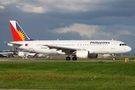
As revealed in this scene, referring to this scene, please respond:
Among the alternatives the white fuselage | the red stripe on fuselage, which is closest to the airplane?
the white fuselage

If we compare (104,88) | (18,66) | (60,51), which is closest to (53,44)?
(60,51)

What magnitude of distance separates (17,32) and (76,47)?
49.6ft

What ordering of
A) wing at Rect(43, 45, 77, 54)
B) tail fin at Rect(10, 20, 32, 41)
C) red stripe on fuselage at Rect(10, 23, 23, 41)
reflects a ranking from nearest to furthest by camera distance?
wing at Rect(43, 45, 77, 54) < tail fin at Rect(10, 20, 32, 41) < red stripe on fuselage at Rect(10, 23, 23, 41)

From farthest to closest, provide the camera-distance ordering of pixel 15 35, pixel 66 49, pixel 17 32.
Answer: pixel 17 32 → pixel 15 35 → pixel 66 49

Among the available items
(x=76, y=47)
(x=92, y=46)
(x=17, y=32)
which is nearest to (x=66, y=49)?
(x=76, y=47)

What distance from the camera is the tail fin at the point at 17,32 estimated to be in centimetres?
6644

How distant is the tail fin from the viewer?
66.4 m

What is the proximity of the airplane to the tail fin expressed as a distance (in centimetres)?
177

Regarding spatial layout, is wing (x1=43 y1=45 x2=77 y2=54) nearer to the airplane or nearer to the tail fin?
the airplane

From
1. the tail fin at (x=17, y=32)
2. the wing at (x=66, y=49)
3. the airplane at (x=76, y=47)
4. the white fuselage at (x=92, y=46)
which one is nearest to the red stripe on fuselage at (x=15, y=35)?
the tail fin at (x=17, y=32)

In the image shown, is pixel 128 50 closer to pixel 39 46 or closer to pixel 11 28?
pixel 39 46

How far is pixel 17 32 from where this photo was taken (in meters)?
67.4

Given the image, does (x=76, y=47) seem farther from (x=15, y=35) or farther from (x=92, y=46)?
(x=15, y=35)

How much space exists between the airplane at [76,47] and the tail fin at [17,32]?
69.7 inches
